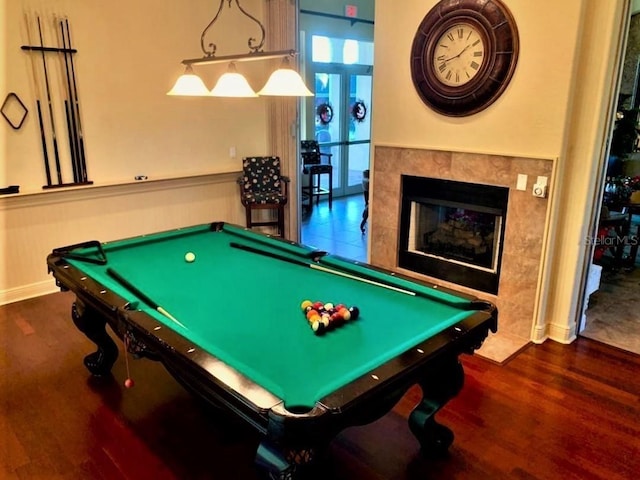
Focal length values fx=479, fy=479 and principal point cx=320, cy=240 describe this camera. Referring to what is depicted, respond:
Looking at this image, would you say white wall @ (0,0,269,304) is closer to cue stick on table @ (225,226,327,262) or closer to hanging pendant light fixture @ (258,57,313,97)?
cue stick on table @ (225,226,327,262)

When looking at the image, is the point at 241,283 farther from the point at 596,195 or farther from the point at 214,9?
the point at 214,9

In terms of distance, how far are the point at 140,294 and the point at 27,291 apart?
264 cm

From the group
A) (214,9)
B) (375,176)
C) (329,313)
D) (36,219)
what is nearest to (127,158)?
(36,219)

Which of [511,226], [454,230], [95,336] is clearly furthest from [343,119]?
[95,336]

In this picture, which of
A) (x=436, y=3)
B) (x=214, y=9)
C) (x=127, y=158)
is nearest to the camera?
(x=436, y=3)

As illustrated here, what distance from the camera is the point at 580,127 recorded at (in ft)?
10.2

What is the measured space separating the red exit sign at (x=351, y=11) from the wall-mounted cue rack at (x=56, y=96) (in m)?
4.61

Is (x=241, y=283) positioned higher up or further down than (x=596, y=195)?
further down

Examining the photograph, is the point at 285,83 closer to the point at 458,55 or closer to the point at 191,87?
the point at 191,87

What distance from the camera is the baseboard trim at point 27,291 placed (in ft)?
13.5

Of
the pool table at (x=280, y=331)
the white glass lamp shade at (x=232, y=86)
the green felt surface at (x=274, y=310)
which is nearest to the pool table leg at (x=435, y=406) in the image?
the pool table at (x=280, y=331)

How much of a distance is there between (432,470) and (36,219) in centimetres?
380

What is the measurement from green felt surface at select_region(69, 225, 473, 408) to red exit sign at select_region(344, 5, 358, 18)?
18.6ft

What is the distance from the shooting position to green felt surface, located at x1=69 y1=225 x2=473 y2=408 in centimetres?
168
